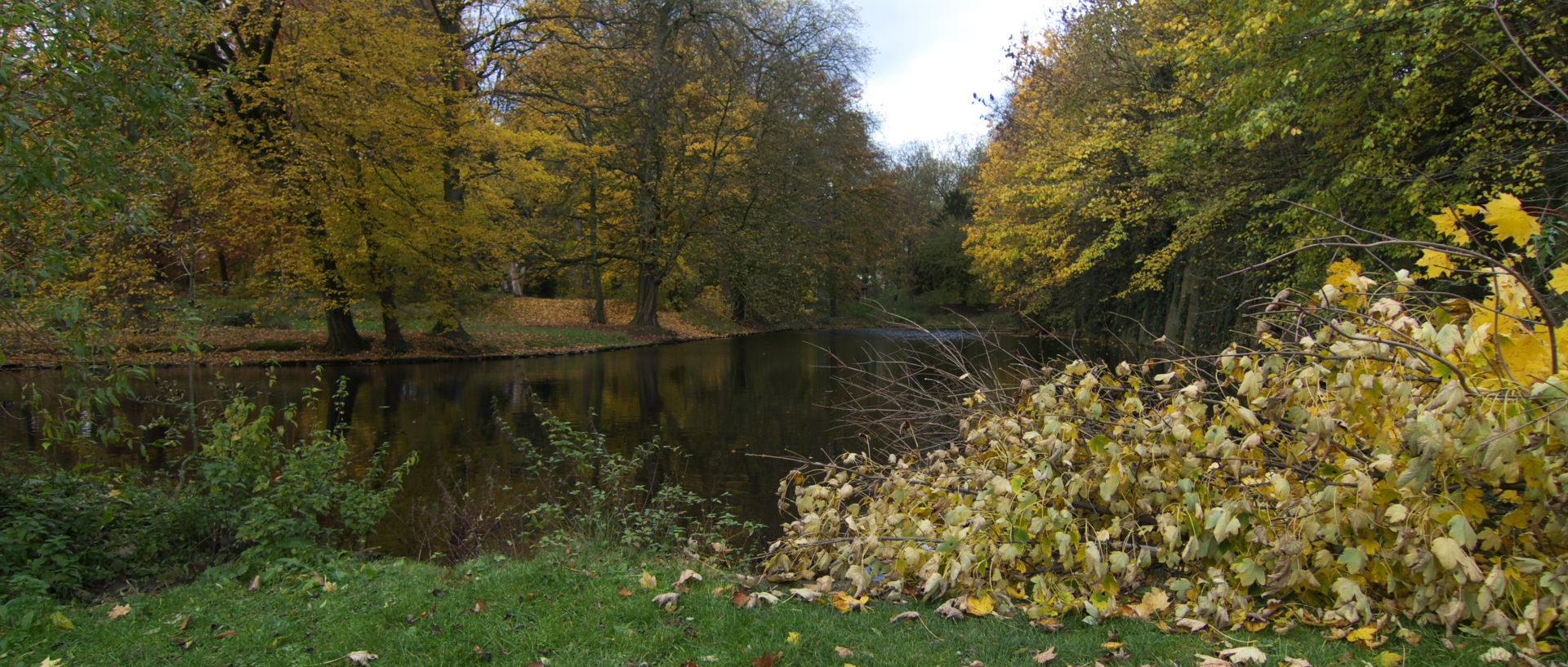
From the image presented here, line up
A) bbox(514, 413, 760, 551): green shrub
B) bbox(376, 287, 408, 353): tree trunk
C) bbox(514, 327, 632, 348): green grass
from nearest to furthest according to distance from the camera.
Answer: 1. bbox(514, 413, 760, 551): green shrub
2. bbox(376, 287, 408, 353): tree trunk
3. bbox(514, 327, 632, 348): green grass

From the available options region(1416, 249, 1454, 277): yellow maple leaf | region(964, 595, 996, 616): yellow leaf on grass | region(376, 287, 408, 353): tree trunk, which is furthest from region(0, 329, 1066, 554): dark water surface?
region(1416, 249, 1454, 277): yellow maple leaf

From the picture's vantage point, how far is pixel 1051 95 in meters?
21.7

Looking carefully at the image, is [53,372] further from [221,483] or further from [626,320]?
[626,320]

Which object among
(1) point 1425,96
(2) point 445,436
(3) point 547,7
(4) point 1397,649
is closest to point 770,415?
(2) point 445,436

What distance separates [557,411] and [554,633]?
9820 mm

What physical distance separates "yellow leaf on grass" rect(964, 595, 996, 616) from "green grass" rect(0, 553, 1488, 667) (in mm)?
95

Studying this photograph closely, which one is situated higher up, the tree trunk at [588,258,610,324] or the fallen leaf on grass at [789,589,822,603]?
the tree trunk at [588,258,610,324]

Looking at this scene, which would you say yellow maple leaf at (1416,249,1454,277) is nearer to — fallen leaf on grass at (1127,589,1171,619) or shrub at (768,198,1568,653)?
shrub at (768,198,1568,653)

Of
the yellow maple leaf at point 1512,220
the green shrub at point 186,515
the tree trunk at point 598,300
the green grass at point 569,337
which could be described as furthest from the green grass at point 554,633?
the tree trunk at point 598,300

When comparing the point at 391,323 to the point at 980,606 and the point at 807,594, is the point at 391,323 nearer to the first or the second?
the point at 807,594

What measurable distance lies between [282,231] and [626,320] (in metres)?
16.2

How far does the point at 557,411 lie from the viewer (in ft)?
43.8

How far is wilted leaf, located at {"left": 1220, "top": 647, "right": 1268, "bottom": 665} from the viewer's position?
3342mm

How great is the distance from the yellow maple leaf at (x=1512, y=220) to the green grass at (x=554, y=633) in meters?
1.68
